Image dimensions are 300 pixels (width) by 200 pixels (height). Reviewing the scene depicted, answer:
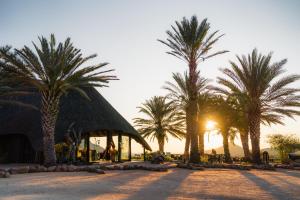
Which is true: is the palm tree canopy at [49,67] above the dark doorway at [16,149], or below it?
above

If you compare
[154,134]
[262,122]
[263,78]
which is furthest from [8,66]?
[154,134]

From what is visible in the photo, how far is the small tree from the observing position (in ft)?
112

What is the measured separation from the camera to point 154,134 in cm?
4241

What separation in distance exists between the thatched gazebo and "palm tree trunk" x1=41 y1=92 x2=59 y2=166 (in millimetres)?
2738

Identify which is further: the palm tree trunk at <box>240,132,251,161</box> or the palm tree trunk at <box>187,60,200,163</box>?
the palm tree trunk at <box>240,132,251,161</box>

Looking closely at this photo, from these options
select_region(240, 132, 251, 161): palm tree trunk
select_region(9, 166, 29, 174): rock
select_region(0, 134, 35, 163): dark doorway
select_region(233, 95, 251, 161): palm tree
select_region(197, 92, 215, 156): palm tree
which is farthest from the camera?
select_region(240, 132, 251, 161): palm tree trunk

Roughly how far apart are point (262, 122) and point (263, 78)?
6.97 metres

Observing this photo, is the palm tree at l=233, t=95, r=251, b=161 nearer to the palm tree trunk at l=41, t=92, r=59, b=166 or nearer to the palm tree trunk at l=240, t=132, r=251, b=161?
the palm tree trunk at l=240, t=132, r=251, b=161

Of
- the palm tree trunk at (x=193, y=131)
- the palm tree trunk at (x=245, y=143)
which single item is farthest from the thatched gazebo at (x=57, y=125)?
the palm tree trunk at (x=245, y=143)

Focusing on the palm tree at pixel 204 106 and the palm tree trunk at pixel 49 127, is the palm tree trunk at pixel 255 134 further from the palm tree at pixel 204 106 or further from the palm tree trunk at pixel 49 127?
the palm tree trunk at pixel 49 127

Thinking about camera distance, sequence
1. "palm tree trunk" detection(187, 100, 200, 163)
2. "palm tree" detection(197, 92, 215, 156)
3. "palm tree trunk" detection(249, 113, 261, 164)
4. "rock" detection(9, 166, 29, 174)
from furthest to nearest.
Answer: "palm tree" detection(197, 92, 215, 156)
"palm tree trunk" detection(249, 113, 261, 164)
"palm tree trunk" detection(187, 100, 200, 163)
"rock" detection(9, 166, 29, 174)

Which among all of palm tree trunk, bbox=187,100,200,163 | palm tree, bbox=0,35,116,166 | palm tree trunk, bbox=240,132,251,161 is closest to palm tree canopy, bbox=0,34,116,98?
palm tree, bbox=0,35,116,166

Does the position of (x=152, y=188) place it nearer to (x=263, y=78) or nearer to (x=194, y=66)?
(x=194, y=66)

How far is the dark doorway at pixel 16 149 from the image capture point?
25453 mm
